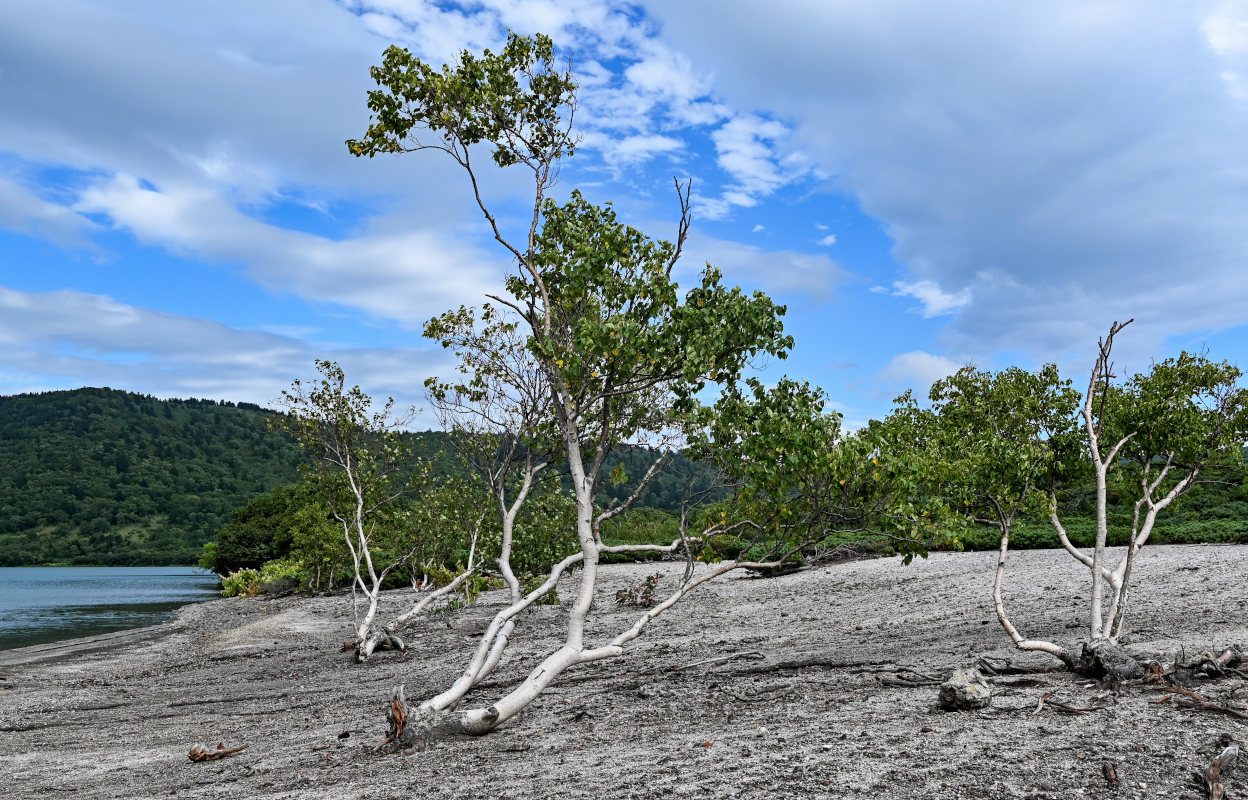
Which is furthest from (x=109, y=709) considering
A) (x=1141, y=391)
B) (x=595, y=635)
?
(x=1141, y=391)

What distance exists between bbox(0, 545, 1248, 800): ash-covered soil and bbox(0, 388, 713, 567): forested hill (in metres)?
113

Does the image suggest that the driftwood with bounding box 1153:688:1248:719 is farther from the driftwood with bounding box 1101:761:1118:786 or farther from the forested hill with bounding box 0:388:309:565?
the forested hill with bounding box 0:388:309:565

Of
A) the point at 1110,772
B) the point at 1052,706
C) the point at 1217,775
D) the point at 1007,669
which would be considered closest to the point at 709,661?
the point at 1007,669

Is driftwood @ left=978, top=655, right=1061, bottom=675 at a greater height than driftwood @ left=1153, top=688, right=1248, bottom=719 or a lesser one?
lesser

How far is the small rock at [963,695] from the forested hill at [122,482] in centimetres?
12529

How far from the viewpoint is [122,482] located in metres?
142

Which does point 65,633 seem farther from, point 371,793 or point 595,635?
point 371,793

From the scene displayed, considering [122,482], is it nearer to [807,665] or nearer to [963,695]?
[807,665]

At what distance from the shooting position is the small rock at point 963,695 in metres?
8.17

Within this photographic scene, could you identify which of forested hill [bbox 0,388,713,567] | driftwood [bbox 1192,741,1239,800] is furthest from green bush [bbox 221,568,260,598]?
forested hill [bbox 0,388,713,567]

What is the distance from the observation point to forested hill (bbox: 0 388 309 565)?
12950 cm

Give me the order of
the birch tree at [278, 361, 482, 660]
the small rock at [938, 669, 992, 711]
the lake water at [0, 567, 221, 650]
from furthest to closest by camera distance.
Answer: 1. the lake water at [0, 567, 221, 650]
2. the birch tree at [278, 361, 482, 660]
3. the small rock at [938, 669, 992, 711]

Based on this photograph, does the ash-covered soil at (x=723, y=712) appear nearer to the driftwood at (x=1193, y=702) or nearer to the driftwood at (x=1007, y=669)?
the driftwood at (x=1193, y=702)

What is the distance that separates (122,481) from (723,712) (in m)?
162
